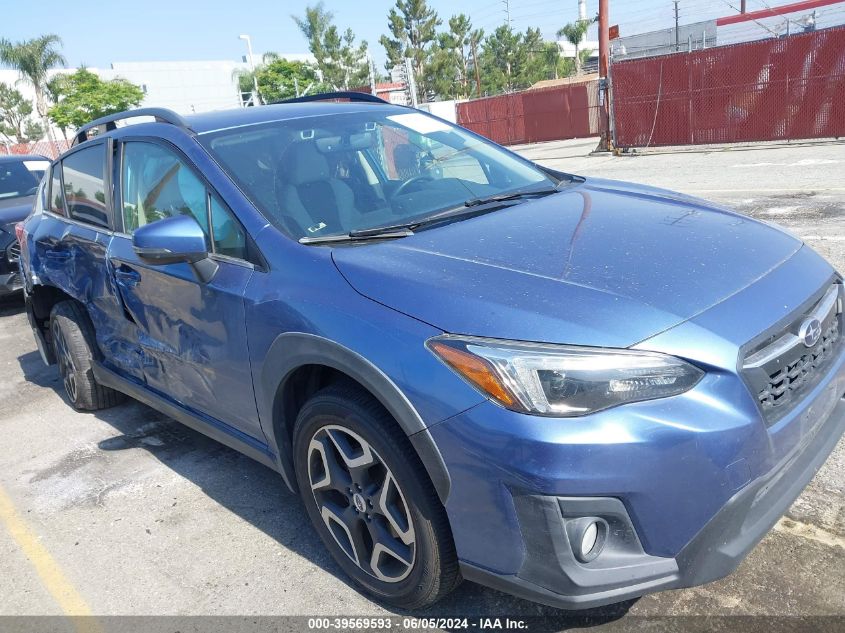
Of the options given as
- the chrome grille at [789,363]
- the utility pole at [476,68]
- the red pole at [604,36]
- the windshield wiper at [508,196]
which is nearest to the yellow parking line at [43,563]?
the windshield wiper at [508,196]

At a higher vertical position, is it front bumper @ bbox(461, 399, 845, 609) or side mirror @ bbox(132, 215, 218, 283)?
side mirror @ bbox(132, 215, 218, 283)

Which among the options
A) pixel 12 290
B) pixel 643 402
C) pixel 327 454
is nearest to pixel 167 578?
pixel 327 454

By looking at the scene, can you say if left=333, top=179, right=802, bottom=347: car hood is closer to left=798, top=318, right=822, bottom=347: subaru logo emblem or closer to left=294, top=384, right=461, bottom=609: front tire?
left=798, top=318, right=822, bottom=347: subaru logo emblem

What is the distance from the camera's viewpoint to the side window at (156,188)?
310 cm

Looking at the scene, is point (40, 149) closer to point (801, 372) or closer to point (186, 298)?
point (186, 298)

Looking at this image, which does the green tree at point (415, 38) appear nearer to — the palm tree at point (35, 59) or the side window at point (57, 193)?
the palm tree at point (35, 59)

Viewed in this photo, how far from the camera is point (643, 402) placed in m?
1.92

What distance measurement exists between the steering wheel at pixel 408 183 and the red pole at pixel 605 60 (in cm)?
1537

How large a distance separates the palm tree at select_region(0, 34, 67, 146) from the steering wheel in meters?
47.4

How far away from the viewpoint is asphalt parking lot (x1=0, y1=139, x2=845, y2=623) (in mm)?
2498

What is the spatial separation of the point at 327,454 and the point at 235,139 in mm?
1491

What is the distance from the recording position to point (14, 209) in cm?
823

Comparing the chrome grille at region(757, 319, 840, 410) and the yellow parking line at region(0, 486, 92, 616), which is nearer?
the chrome grille at region(757, 319, 840, 410)

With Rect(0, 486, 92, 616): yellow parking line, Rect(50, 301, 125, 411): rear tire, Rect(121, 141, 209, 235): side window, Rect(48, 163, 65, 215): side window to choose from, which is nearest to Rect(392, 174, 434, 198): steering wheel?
Rect(121, 141, 209, 235): side window
